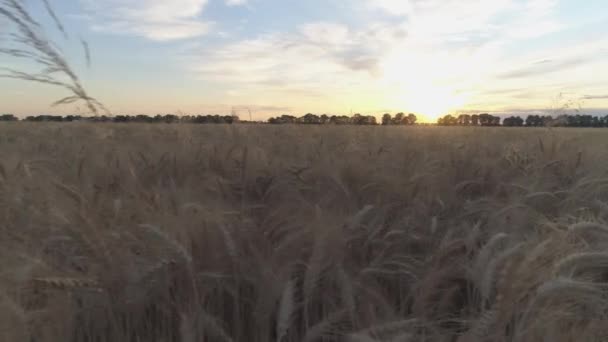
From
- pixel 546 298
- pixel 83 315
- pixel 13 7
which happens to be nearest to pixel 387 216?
pixel 546 298

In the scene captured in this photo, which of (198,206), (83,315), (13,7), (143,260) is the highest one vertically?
(13,7)

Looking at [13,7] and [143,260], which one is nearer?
[143,260]

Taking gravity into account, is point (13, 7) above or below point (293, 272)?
above

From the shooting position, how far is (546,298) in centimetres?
112

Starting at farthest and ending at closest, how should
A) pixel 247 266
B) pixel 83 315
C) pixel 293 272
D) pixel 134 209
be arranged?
pixel 134 209
pixel 293 272
pixel 247 266
pixel 83 315

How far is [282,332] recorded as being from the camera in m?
1.04

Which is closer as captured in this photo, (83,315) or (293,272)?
(83,315)

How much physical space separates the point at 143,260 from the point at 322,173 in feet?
4.48

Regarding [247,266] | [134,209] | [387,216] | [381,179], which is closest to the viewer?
[247,266]

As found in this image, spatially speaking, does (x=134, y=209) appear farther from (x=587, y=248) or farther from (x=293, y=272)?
(x=587, y=248)

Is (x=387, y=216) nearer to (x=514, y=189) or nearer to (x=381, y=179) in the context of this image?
(x=381, y=179)

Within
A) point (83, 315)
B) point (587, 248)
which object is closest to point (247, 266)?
point (83, 315)

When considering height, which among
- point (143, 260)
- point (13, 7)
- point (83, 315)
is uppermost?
point (13, 7)

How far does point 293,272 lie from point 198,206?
0.39 m
